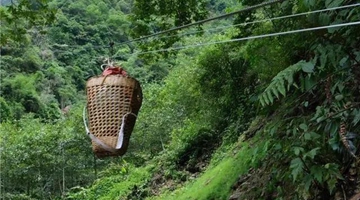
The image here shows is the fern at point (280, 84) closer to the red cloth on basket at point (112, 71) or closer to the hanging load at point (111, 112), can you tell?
the hanging load at point (111, 112)

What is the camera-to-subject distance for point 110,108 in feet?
7.36

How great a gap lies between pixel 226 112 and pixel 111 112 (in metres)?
4.83

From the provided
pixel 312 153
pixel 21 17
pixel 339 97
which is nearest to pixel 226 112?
pixel 21 17

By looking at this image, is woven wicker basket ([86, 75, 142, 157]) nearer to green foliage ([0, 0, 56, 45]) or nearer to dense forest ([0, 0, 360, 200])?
dense forest ([0, 0, 360, 200])

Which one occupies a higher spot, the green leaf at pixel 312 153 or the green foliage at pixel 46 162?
the green leaf at pixel 312 153

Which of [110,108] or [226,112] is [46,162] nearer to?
[226,112]

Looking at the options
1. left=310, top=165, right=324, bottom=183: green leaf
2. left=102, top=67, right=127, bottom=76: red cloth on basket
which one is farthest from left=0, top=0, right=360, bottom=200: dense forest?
left=102, top=67, right=127, bottom=76: red cloth on basket

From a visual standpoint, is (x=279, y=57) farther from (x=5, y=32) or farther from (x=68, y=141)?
(x=68, y=141)

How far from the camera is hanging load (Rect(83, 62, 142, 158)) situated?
7.30ft

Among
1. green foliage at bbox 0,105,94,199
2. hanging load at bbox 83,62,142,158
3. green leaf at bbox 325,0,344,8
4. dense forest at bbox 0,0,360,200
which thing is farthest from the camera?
green foliage at bbox 0,105,94,199

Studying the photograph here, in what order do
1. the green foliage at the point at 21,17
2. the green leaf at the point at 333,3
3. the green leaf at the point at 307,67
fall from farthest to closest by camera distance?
the green foliage at the point at 21,17 < the green leaf at the point at 307,67 < the green leaf at the point at 333,3

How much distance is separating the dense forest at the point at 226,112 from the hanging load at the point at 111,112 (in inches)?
12.3

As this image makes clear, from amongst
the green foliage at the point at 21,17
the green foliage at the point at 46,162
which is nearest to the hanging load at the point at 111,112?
the green foliage at the point at 21,17

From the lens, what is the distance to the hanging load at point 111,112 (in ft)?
7.30
